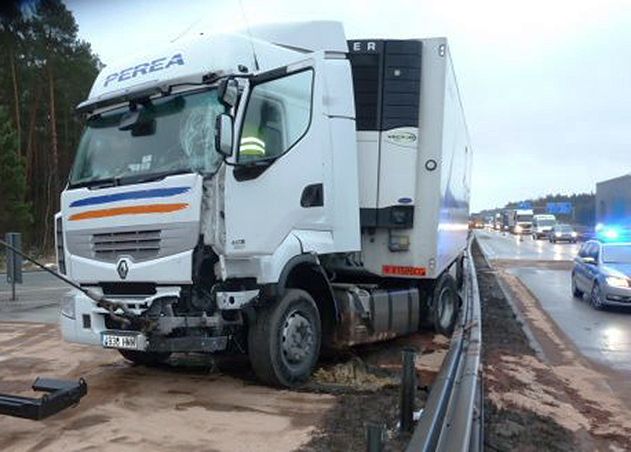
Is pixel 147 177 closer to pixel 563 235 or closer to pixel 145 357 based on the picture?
pixel 145 357

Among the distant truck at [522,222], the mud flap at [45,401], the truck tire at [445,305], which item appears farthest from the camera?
the distant truck at [522,222]

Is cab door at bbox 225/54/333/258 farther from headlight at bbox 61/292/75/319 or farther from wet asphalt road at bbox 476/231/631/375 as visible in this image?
wet asphalt road at bbox 476/231/631/375

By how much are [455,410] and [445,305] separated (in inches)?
234

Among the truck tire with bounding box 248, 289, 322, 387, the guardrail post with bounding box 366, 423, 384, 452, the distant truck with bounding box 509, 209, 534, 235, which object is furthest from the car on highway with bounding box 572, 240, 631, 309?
the distant truck with bounding box 509, 209, 534, 235

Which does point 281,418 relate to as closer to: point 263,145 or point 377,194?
point 263,145

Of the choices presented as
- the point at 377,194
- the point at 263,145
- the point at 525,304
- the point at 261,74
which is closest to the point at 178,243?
the point at 263,145

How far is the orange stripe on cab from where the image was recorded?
6.74 m

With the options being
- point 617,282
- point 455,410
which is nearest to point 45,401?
point 455,410

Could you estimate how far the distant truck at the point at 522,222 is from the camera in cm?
8591

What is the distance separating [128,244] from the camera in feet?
23.1

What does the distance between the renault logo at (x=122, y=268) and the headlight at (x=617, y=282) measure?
1179cm

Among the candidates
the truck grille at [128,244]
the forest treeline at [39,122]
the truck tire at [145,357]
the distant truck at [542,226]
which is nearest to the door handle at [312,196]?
the truck grille at [128,244]

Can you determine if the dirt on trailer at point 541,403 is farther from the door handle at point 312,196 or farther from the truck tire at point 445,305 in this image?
the door handle at point 312,196

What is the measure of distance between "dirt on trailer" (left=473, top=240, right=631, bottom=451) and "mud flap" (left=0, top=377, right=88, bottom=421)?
3.13 metres
